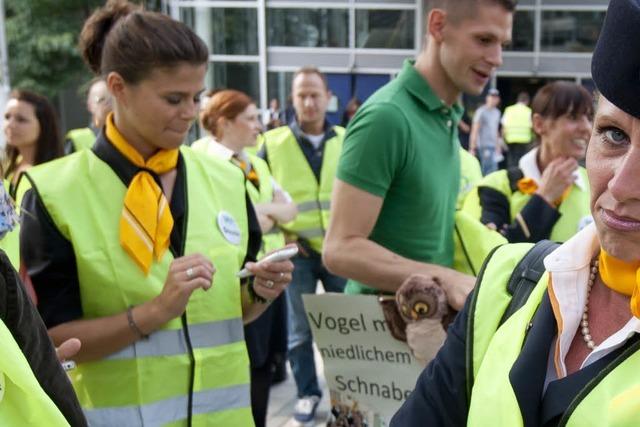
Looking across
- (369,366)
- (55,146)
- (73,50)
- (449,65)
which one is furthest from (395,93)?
(73,50)

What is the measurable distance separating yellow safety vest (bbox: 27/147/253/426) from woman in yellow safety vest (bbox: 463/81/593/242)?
1298 mm

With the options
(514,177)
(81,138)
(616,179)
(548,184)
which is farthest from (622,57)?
(81,138)

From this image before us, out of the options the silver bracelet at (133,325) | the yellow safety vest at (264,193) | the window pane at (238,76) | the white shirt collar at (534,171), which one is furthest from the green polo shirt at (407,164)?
the window pane at (238,76)

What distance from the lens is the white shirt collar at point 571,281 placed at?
3.92ft

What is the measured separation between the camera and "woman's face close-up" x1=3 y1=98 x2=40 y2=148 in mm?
4441

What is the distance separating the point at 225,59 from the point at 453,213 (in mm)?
15480

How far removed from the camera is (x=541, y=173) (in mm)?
3348

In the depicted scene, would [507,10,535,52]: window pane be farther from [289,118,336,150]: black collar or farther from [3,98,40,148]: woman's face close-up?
[3,98,40,148]: woman's face close-up

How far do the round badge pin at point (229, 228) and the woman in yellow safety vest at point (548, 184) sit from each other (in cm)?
119

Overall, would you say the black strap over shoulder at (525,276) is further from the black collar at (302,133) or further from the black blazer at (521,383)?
the black collar at (302,133)

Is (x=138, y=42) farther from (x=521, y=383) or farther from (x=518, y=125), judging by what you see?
(x=518, y=125)

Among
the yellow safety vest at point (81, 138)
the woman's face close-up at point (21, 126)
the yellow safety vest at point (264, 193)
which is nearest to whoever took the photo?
the yellow safety vest at point (264, 193)

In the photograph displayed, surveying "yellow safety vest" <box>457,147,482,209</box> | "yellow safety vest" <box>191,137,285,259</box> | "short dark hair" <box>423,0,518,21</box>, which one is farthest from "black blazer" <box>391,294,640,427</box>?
"yellow safety vest" <box>191,137,285,259</box>

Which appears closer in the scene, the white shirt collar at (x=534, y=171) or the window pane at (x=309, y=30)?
the white shirt collar at (x=534, y=171)
